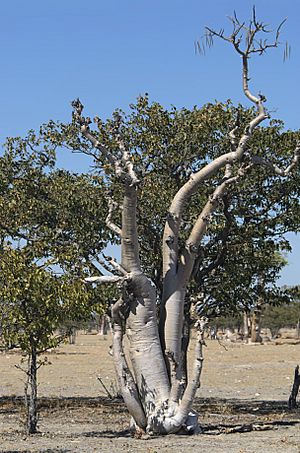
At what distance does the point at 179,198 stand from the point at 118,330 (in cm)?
288

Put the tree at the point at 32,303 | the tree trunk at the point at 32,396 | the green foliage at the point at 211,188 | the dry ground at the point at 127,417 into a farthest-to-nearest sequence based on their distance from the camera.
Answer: the green foliage at the point at 211,188, the tree trunk at the point at 32,396, the tree at the point at 32,303, the dry ground at the point at 127,417

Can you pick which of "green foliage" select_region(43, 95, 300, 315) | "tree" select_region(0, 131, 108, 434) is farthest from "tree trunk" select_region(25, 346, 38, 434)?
"green foliage" select_region(43, 95, 300, 315)

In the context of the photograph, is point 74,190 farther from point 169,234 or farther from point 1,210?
point 169,234

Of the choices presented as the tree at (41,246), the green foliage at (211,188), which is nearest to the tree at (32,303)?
the tree at (41,246)

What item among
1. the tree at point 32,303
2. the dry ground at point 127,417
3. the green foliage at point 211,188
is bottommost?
the dry ground at point 127,417

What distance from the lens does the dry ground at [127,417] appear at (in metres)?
14.4

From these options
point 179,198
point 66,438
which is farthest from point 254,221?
point 66,438

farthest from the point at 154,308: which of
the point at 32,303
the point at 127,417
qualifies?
the point at 127,417

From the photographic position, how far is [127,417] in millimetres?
20562

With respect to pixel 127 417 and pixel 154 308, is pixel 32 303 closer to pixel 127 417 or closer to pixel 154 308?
pixel 154 308

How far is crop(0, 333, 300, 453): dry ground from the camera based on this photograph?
47.2 ft

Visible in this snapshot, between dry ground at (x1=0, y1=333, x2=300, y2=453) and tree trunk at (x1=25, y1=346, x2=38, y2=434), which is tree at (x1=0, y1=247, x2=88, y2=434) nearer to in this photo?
tree trunk at (x1=25, y1=346, x2=38, y2=434)

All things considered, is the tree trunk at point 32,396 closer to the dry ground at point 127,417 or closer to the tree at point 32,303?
the tree at point 32,303

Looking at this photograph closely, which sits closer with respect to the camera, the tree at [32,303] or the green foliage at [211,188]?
the tree at [32,303]
